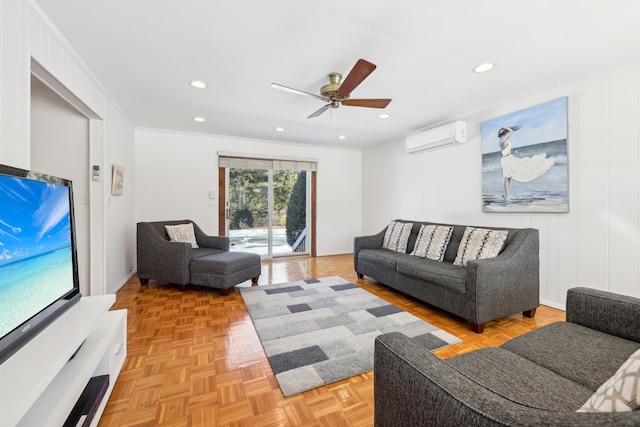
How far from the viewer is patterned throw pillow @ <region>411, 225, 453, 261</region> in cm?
323

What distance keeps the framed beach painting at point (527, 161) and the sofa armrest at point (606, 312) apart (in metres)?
1.74

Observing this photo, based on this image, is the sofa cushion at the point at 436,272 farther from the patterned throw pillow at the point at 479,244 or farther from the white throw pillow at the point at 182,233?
the white throw pillow at the point at 182,233

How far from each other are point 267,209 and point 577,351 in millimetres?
4777

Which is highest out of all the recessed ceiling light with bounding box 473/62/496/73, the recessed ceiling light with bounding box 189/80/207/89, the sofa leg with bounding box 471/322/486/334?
the recessed ceiling light with bounding box 189/80/207/89

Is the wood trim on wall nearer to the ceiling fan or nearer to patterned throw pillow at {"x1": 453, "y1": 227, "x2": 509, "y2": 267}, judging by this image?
the ceiling fan

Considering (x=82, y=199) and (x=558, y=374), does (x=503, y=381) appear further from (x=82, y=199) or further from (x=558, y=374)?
(x=82, y=199)

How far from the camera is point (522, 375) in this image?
1.06 m

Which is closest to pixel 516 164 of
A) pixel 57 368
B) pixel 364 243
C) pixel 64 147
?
pixel 364 243

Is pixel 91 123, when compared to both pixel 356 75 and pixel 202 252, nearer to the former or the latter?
pixel 202 252

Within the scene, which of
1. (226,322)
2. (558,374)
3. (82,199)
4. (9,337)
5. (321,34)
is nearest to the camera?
(9,337)

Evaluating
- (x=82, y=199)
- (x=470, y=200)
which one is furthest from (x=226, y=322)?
(x=470, y=200)

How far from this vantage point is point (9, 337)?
932 millimetres

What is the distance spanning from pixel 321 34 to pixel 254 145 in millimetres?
3399

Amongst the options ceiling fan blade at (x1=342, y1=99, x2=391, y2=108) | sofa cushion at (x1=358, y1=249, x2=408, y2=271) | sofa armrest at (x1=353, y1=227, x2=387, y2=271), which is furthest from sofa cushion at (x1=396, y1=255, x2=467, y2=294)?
ceiling fan blade at (x1=342, y1=99, x2=391, y2=108)
